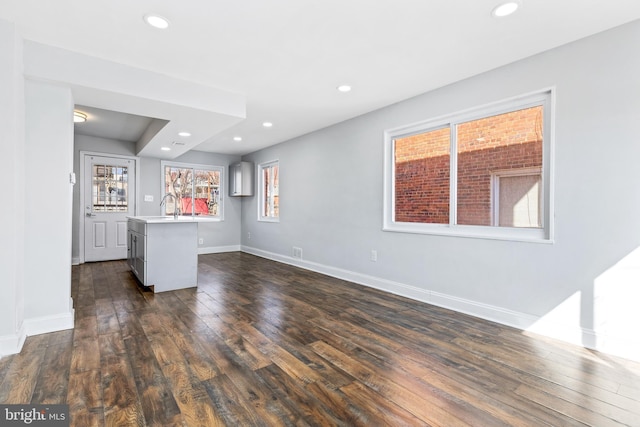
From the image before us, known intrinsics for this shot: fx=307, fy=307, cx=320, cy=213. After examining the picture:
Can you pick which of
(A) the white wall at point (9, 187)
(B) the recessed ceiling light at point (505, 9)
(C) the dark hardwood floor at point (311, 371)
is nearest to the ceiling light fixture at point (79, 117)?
(A) the white wall at point (9, 187)

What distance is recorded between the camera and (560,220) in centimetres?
256

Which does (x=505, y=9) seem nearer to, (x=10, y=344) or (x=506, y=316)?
(x=506, y=316)

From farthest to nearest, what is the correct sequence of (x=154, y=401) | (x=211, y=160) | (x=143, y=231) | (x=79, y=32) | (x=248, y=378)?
(x=211, y=160) < (x=143, y=231) < (x=79, y=32) < (x=248, y=378) < (x=154, y=401)

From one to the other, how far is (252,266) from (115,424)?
4.15 metres

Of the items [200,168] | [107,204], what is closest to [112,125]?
[107,204]

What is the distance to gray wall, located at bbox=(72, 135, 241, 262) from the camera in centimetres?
591

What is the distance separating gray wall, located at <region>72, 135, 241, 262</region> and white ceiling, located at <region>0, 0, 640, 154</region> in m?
4.11

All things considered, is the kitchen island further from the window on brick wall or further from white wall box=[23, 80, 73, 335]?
the window on brick wall

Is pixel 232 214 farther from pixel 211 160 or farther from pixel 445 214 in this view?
pixel 445 214

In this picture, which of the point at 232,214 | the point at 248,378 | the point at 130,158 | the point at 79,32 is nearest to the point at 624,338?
the point at 248,378

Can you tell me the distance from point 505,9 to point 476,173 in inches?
60.6

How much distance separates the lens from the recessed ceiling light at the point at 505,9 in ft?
6.70

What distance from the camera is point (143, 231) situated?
159 inches

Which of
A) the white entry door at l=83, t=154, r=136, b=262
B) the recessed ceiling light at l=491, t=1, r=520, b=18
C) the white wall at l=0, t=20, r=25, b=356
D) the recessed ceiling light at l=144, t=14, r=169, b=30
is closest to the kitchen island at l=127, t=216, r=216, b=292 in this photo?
the white wall at l=0, t=20, r=25, b=356
